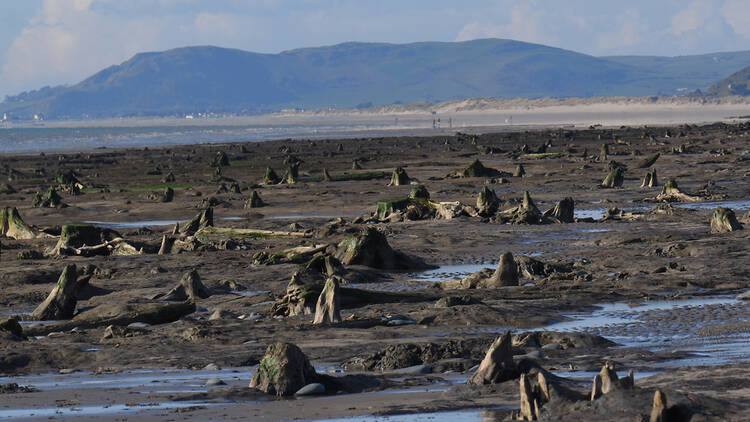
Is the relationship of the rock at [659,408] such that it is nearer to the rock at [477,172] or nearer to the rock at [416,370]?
the rock at [416,370]

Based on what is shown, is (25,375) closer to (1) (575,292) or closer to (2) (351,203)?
(1) (575,292)

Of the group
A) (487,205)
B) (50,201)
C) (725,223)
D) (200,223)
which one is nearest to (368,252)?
(200,223)

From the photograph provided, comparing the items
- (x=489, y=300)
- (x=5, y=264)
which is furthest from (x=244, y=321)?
(x=5, y=264)

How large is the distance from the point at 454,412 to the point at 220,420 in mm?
1803

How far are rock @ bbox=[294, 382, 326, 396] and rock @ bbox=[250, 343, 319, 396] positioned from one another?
0.05 meters

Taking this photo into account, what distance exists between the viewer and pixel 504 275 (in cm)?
1728

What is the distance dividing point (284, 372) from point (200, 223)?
15863 millimetres

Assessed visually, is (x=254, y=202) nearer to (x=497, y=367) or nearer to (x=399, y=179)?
(x=399, y=179)

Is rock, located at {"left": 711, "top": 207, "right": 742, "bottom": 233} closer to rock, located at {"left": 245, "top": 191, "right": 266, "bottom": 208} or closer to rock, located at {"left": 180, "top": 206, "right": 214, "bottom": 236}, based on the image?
rock, located at {"left": 180, "top": 206, "right": 214, "bottom": 236}

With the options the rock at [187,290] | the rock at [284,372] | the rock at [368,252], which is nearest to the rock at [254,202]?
the rock at [368,252]

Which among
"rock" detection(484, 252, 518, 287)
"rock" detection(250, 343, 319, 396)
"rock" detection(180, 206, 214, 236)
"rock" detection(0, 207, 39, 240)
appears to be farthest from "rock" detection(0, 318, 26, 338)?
"rock" detection(0, 207, 39, 240)

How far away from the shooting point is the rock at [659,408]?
7461 mm

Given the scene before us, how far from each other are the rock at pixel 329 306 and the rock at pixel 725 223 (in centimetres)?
1105

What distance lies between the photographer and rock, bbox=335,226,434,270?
19844 millimetres
